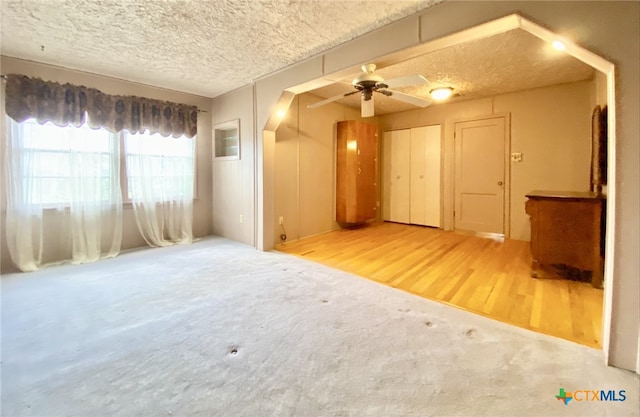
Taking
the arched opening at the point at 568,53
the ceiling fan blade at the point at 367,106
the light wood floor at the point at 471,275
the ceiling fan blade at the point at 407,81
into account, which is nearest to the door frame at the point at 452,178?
the light wood floor at the point at 471,275

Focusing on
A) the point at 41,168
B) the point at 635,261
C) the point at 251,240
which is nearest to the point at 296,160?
the point at 251,240

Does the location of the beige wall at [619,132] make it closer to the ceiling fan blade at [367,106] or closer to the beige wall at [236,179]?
the ceiling fan blade at [367,106]

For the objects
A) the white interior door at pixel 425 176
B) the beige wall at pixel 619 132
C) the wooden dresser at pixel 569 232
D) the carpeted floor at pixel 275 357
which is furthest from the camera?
the white interior door at pixel 425 176

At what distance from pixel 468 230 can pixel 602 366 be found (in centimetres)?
390

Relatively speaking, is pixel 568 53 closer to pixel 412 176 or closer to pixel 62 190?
pixel 412 176

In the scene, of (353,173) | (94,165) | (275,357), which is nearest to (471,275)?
(275,357)

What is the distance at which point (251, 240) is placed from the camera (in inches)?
169

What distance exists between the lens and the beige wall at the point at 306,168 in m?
4.50

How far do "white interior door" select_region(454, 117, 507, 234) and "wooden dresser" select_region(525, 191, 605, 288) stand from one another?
2.07m

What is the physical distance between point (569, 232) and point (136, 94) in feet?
18.7

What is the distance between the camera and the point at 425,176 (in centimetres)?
582

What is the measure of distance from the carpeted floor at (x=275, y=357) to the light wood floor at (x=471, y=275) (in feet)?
0.81

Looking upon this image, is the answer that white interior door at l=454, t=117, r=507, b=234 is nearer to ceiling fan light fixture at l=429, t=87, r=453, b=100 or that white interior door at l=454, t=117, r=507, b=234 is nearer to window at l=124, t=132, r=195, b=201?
ceiling fan light fixture at l=429, t=87, r=453, b=100

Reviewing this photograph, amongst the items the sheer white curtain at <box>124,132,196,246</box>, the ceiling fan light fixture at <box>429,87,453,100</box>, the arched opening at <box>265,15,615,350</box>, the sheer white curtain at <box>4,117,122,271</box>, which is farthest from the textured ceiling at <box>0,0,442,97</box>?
the ceiling fan light fixture at <box>429,87,453,100</box>
